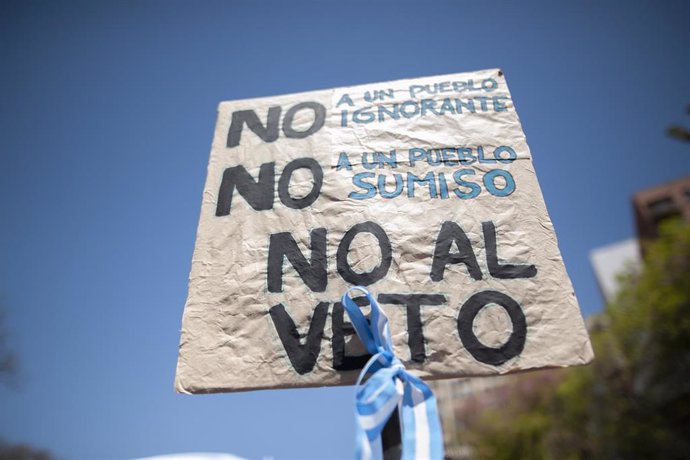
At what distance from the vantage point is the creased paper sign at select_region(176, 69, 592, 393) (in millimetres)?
1287

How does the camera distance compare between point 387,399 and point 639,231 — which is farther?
point 639,231

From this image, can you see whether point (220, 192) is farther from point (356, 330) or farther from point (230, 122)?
point (356, 330)

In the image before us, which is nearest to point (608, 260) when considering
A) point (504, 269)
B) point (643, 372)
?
point (643, 372)

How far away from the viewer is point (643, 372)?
10.7m

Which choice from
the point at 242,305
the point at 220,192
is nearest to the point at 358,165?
the point at 220,192

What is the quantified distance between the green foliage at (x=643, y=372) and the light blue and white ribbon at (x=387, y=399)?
10355mm

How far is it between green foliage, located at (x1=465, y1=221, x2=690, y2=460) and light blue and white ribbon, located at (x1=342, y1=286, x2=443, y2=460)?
10.4 meters

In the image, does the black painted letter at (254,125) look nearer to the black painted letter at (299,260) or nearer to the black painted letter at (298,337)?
the black painted letter at (299,260)

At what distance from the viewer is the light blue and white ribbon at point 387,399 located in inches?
41.2

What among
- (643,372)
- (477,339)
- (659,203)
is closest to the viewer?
(477,339)

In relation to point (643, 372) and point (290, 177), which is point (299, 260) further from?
point (643, 372)

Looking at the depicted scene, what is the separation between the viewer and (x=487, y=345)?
127cm

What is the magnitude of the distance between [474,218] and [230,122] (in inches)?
36.6

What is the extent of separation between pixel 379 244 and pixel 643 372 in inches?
455
